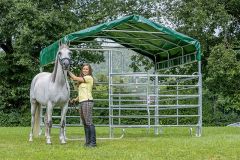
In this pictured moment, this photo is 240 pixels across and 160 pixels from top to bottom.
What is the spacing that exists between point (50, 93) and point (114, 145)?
1917mm

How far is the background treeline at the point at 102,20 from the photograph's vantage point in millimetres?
22531

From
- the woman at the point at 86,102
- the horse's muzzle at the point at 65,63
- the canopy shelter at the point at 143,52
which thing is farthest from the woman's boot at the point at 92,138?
the canopy shelter at the point at 143,52

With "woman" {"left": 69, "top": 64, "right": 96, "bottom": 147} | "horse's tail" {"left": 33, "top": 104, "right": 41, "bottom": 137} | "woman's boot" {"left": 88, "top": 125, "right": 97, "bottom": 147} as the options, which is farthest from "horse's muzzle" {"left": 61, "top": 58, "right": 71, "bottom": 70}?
"horse's tail" {"left": 33, "top": 104, "right": 41, "bottom": 137}

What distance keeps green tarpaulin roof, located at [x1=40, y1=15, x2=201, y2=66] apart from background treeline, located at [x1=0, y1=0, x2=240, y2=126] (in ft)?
26.7

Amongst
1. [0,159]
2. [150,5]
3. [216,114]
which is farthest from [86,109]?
[150,5]

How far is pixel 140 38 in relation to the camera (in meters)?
13.2

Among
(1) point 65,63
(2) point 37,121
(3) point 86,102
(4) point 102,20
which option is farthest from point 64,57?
(4) point 102,20

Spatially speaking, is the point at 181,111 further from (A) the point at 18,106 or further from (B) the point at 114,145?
(B) the point at 114,145

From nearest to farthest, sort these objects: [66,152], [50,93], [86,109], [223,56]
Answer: [66,152] < [86,109] < [50,93] < [223,56]

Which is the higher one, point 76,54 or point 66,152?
point 76,54

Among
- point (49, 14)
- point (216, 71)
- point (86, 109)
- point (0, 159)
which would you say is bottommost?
point (0, 159)

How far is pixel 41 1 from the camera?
24.2 meters

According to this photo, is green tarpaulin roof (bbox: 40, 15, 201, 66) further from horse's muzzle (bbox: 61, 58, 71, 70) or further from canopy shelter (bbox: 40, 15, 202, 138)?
horse's muzzle (bbox: 61, 58, 71, 70)

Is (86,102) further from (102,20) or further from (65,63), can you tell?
(102,20)
